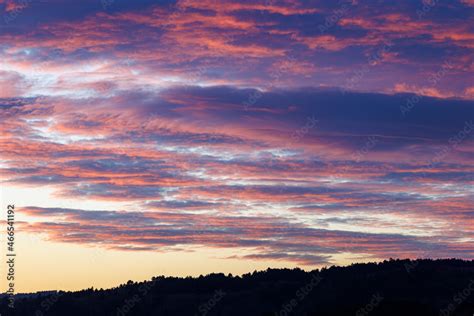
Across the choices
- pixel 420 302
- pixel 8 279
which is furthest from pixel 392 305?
→ pixel 8 279

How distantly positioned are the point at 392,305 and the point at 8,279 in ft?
352

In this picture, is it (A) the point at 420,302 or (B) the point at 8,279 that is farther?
(A) the point at 420,302

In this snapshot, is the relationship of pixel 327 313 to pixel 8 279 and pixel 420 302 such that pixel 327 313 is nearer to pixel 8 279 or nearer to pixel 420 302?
pixel 420 302

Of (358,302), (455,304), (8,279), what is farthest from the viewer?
(358,302)

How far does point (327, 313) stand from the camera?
607ft

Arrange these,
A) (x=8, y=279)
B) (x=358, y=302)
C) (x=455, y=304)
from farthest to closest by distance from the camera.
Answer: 1. (x=358, y=302)
2. (x=455, y=304)
3. (x=8, y=279)

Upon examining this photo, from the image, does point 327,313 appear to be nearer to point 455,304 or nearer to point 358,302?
point 358,302

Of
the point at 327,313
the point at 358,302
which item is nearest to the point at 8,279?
the point at 327,313

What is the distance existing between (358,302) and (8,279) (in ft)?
392

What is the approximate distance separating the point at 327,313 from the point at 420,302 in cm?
2321

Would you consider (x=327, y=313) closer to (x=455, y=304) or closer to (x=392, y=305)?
(x=392, y=305)

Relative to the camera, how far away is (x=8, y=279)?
93.3m

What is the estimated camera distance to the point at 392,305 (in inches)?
7037

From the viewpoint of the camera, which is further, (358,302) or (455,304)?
(358,302)
